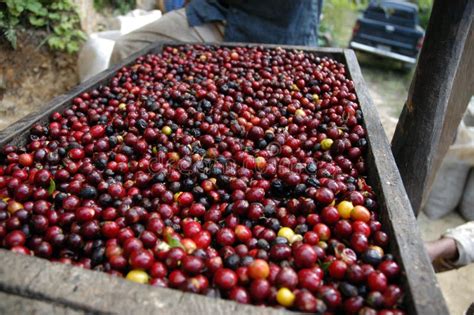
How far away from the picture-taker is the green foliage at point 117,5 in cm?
774

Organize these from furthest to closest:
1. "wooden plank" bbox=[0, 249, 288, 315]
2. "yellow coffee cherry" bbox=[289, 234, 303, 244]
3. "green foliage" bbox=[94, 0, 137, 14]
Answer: "green foliage" bbox=[94, 0, 137, 14] < "yellow coffee cherry" bbox=[289, 234, 303, 244] < "wooden plank" bbox=[0, 249, 288, 315]

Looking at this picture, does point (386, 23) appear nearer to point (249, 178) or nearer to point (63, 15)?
point (63, 15)

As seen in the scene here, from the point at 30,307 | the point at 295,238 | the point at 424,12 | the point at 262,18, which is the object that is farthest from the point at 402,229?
the point at 424,12

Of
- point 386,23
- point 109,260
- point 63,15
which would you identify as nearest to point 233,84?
point 109,260

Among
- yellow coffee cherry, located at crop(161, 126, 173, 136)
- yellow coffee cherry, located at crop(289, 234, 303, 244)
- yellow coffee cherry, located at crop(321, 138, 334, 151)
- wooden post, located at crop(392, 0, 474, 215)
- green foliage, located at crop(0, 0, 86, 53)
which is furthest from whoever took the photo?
green foliage, located at crop(0, 0, 86, 53)

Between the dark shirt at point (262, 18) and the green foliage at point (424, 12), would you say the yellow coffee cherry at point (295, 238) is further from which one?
the green foliage at point (424, 12)

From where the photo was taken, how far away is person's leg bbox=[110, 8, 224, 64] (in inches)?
197

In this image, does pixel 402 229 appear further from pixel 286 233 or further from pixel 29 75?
pixel 29 75

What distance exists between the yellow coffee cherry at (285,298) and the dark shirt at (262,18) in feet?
13.3

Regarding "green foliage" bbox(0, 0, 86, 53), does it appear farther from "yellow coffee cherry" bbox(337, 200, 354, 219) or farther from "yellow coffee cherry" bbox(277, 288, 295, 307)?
"yellow coffee cherry" bbox(277, 288, 295, 307)

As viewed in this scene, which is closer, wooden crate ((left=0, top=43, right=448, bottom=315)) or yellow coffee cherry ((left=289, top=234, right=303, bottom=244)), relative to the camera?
wooden crate ((left=0, top=43, right=448, bottom=315))

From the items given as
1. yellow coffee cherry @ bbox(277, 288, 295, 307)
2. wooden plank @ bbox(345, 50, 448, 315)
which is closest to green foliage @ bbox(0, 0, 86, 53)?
wooden plank @ bbox(345, 50, 448, 315)

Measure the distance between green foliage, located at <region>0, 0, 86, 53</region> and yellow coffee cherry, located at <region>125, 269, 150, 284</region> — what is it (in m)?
5.09

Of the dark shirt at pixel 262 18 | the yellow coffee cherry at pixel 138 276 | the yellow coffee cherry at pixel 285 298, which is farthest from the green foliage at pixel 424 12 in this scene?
the yellow coffee cherry at pixel 138 276
